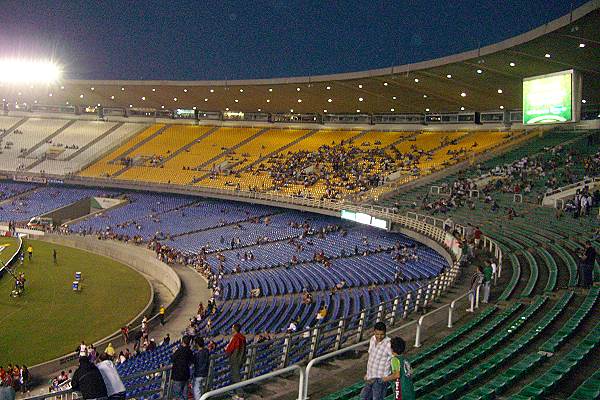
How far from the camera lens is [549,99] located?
27125 millimetres

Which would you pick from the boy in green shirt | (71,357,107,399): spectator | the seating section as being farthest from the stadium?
the seating section

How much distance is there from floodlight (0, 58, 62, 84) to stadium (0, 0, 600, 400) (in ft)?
0.48

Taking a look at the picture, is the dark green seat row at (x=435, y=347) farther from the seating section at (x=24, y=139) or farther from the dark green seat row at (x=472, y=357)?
the seating section at (x=24, y=139)

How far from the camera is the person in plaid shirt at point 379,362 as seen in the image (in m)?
6.02

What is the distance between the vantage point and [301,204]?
123ft

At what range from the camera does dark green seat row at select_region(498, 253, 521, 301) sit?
13117 mm

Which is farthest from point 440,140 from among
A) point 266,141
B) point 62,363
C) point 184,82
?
point 62,363

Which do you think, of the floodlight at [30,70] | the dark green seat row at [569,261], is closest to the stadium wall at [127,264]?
the dark green seat row at [569,261]

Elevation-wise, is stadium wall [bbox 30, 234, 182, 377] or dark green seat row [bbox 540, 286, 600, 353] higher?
dark green seat row [bbox 540, 286, 600, 353]

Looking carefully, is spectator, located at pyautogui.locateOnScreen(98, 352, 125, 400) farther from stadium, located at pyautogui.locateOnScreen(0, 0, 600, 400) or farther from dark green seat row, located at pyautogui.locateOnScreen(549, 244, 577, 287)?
dark green seat row, located at pyautogui.locateOnScreen(549, 244, 577, 287)

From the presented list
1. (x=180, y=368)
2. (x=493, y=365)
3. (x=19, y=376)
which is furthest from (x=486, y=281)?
(x=19, y=376)

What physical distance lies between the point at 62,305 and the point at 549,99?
855 inches

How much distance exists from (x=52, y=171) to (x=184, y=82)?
1537 cm

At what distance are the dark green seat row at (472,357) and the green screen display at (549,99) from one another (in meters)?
16.8
